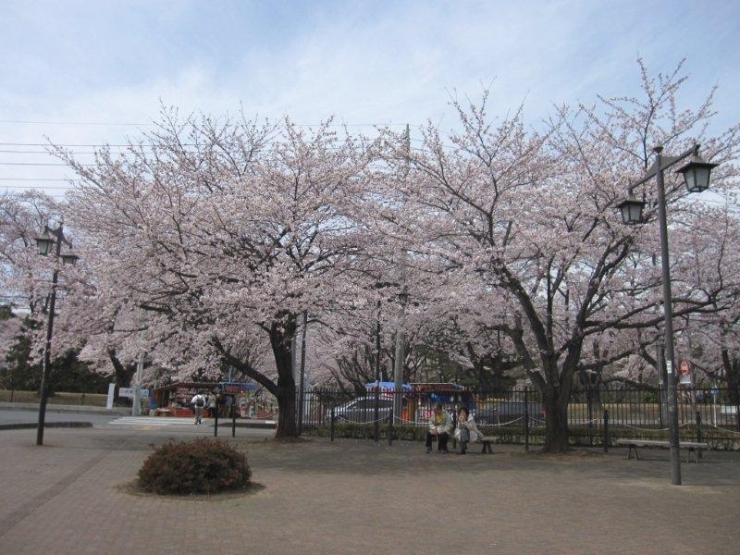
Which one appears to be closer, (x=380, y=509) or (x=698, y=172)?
(x=380, y=509)

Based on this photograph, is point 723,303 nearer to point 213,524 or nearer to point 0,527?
point 213,524

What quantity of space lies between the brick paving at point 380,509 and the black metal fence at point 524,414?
5122mm

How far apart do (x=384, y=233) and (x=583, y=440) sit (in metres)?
9.08

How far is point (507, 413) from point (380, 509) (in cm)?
1383

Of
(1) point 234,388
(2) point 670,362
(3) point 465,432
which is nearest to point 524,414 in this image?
(3) point 465,432

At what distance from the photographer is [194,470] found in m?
9.75

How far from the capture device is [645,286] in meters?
18.3

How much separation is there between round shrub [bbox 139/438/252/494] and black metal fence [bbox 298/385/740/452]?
33.3 feet

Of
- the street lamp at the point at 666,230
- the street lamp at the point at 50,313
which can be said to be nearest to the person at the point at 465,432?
the street lamp at the point at 666,230

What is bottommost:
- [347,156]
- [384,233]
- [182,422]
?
[182,422]

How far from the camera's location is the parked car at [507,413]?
21766 mm

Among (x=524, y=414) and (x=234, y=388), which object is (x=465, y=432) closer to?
(x=524, y=414)

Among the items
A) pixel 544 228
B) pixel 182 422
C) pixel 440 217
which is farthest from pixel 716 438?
pixel 182 422

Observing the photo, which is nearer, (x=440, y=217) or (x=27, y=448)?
(x=27, y=448)
